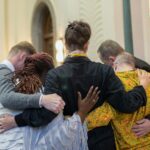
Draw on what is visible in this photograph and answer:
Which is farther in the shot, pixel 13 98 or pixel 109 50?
pixel 109 50

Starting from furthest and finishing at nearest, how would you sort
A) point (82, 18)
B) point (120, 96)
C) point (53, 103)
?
point (82, 18) < point (120, 96) < point (53, 103)

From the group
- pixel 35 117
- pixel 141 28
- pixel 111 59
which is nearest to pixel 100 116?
pixel 35 117

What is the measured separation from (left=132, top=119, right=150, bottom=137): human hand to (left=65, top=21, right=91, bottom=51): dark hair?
0.61 metres

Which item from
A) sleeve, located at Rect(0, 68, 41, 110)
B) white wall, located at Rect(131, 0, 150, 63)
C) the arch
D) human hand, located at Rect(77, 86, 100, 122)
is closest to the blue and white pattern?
human hand, located at Rect(77, 86, 100, 122)

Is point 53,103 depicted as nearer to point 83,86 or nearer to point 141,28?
point 83,86

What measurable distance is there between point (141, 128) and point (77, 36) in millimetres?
705

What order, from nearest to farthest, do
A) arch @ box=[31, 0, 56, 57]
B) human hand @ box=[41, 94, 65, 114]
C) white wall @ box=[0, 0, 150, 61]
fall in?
human hand @ box=[41, 94, 65, 114], white wall @ box=[0, 0, 150, 61], arch @ box=[31, 0, 56, 57]

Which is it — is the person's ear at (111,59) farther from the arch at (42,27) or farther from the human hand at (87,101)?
the arch at (42,27)

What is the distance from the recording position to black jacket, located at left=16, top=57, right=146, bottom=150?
7.89 ft

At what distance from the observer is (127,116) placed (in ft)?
8.52

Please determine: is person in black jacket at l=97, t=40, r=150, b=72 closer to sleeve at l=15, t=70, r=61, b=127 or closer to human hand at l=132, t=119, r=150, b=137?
human hand at l=132, t=119, r=150, b=137

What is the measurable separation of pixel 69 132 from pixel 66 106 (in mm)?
157

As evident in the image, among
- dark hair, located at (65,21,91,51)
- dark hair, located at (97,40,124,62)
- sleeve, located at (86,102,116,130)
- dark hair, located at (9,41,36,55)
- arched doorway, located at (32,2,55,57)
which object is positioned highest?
arched doorway, located at (32,2,55,57)

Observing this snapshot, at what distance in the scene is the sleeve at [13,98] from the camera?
2.39 metres
